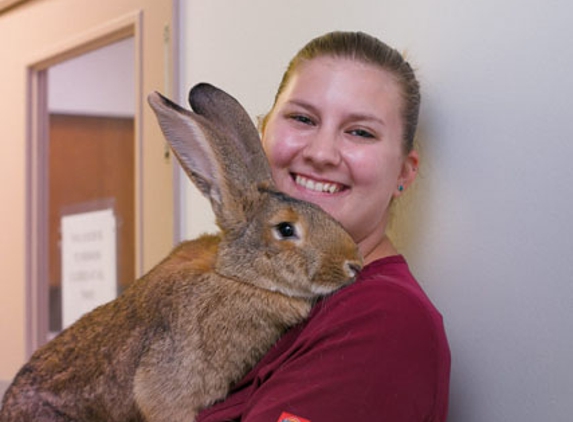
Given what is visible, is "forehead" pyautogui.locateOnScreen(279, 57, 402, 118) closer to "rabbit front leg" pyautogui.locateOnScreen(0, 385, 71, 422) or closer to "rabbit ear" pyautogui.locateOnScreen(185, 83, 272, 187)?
"rabbit ear" pyautogui.locateOnScreen(185, 83, 272, 187)

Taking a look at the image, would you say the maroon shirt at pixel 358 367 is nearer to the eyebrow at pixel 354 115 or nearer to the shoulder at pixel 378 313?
the shoulder at pixel 378 313

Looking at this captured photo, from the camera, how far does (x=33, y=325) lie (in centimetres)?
376

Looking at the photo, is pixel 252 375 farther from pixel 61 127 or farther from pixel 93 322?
pixel 61 127

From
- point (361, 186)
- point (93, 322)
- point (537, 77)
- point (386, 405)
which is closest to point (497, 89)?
point (537, 77)

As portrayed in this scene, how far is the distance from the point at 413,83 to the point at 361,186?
28 centimetres

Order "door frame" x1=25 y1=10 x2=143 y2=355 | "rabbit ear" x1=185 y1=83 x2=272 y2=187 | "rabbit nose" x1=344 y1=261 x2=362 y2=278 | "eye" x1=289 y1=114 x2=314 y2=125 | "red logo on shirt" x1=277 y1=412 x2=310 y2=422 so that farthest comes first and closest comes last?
"door frame" x1=25 y1=10 x2=143 y2=355, "eye" x1=289 y1=114 x2=314 y2=125, "rabbit ear" x1=185 y1=83 x2=272 y2=187, "rabbit nose" x1=344 y1=261 x2=362 y2=278, "red logo on shirt" x1=277 y1=412 x2=310 y2=422

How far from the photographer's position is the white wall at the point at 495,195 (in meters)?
1.79

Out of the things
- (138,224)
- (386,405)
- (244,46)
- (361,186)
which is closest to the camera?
(386,405)

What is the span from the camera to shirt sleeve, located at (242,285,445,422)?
1.56 m

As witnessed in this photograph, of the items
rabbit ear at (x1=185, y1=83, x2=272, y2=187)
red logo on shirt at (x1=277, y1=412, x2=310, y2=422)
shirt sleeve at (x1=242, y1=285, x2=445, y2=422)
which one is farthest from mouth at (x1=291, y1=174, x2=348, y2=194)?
red logo on shirt at (x1=277, y1=412, x2=310, y2=422)

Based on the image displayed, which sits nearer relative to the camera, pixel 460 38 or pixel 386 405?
pixel 386 405

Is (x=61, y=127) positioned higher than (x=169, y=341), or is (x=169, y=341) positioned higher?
(x=61, y=127)

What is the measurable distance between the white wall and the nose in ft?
0.92

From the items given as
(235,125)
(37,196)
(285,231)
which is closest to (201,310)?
(285,231)
